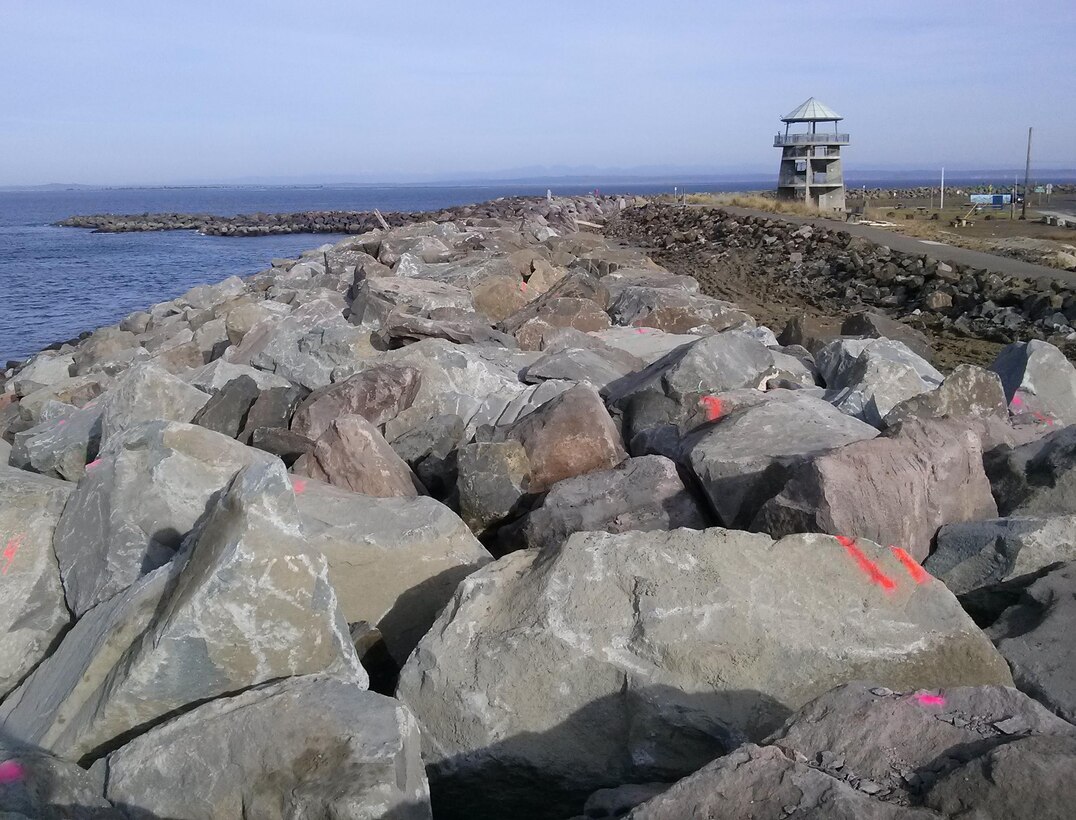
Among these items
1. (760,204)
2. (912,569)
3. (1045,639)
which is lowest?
(1045,639)

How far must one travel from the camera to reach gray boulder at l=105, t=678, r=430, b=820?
2420 millimetres

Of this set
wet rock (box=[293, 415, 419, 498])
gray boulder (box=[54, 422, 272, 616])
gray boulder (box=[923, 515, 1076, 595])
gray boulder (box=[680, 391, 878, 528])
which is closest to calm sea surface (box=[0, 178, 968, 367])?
wet rock (box=[293, 415, 419, 498])

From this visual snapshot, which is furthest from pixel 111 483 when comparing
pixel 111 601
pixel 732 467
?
pixel 732 467

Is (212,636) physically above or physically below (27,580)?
above

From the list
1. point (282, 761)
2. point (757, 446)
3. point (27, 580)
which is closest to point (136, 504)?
point (27, 580)

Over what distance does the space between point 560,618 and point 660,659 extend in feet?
1.10

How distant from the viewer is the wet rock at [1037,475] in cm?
397

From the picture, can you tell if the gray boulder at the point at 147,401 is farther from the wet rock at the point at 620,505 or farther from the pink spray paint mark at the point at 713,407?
the pink spray paint mark at the point at 713,407

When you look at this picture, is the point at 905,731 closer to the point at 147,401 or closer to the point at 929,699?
the point at 929,699

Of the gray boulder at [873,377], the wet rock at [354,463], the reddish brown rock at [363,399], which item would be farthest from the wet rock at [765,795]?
the reddish brown rock at [363,399]

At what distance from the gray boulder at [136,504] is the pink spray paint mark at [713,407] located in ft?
7.39

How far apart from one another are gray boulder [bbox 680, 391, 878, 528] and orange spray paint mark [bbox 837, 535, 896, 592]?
0.77 meters

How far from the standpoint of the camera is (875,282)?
15.7m

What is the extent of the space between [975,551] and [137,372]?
4.60 m
